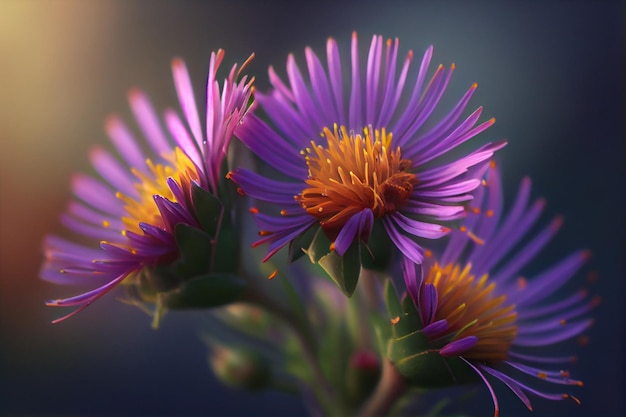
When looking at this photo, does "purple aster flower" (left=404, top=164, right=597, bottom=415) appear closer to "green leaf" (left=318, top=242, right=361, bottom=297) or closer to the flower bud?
"green leaf" (left=318, top=242, right=361, bottom=297)

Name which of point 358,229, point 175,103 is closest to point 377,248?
point 358,229

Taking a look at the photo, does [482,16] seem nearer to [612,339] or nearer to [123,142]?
[612,339]

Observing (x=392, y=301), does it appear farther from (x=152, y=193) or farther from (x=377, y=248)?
(x=152, y=193)

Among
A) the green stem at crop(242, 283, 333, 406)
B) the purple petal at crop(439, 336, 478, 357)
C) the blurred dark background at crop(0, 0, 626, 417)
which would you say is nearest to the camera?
the purple petal at crop(439, 336, 478, 357)

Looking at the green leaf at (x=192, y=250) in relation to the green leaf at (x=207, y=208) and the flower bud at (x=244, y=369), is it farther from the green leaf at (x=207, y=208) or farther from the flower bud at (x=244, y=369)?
the flower bud at (x=244, y=369)

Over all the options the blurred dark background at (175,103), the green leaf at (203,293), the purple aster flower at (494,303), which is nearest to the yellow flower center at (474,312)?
the purple aster flower at (494,303)

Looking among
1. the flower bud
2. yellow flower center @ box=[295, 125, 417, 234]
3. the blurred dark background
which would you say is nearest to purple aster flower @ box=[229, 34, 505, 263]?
yellow flower center @ box=[295, 125, 417, 234]

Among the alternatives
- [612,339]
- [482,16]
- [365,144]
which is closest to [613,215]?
[612,339]
